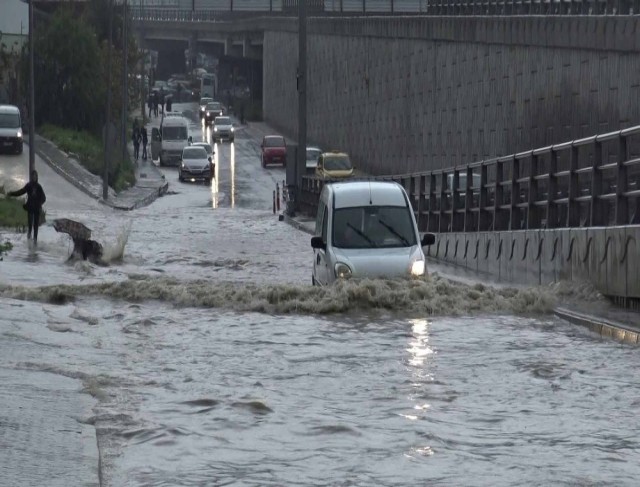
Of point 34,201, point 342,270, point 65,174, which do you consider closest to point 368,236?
point 342,270

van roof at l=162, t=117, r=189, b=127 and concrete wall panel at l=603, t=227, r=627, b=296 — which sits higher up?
concrete wall panel at l=603, t=227, r=627, b=296

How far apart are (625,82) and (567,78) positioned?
5.31 m

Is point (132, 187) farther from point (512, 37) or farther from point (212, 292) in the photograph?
point (212, 292)

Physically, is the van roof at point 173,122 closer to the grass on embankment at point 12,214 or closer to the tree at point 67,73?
the tree at point 67,73

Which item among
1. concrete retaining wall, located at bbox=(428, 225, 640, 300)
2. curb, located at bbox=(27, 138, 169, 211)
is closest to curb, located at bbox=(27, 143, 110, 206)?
curb, located at bbox=(27, 138, 169, 211)

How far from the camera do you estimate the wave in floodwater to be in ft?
68.1

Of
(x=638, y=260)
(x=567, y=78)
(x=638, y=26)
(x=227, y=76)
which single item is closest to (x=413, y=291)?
(x=638, y=260)

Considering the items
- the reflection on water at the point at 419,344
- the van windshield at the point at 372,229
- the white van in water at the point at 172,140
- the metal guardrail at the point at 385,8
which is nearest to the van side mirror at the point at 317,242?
the van windshield at the point at 372,229

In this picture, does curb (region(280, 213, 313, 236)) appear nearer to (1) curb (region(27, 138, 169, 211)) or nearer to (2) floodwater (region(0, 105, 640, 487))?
(1) curb (region(27, 138, 169, 211))

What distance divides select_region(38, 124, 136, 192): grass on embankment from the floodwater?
43.1m

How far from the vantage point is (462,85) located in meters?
52.8

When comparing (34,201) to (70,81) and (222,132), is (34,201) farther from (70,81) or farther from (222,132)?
(222,132)

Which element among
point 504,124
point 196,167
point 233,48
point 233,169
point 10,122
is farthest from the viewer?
point 233,48

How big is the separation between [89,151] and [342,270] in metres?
57.1
